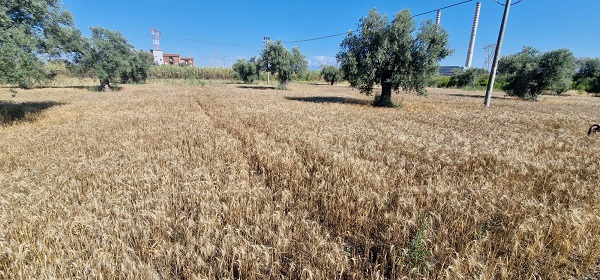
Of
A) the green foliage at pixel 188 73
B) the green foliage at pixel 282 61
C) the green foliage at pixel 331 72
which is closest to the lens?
the green foliage at pixel 282 61

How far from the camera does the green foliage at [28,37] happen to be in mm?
9852

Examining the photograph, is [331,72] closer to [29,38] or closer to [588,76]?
[588,76]

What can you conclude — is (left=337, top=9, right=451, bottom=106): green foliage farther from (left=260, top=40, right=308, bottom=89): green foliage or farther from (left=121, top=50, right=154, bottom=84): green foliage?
(left=121, top=50, right=154, bottom=84): green foliage

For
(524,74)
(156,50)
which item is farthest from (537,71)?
(156,50)

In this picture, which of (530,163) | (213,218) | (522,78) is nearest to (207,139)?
(213,218)

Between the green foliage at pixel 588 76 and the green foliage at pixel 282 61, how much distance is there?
65.8 m

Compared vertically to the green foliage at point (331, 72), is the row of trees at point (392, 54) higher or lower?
lower

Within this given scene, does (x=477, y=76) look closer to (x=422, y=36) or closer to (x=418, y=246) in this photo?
(x=422, y=36)

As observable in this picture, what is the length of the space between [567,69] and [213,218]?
4587 centimetres

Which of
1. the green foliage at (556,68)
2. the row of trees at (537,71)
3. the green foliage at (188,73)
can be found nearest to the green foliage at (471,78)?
the row of trees at (537,71)

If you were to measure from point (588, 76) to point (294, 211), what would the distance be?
312 ft

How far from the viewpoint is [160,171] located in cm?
539

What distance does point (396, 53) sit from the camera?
18.5 metres

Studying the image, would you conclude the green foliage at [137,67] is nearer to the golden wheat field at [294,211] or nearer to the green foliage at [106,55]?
the green foliage at [106,55]
